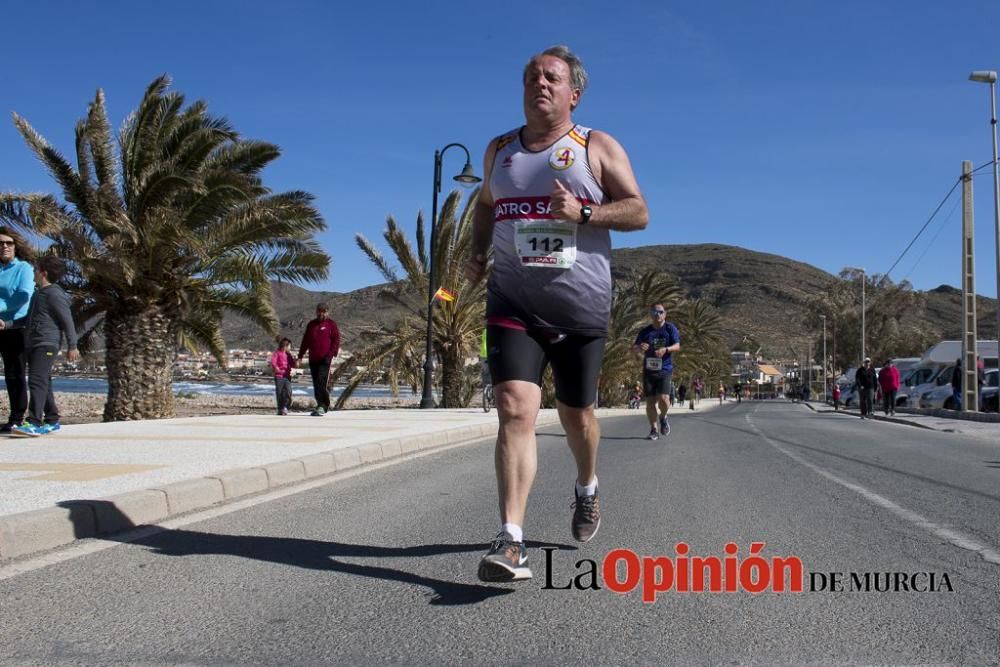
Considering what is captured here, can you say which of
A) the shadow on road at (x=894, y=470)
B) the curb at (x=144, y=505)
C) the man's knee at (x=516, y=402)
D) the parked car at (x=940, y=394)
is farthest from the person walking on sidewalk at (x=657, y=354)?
the parked car at (x=940, y=394)

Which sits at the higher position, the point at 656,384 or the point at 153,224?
the point at 153,224

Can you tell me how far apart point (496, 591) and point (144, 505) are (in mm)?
2512

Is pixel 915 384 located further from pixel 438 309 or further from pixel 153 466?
pixel 153 466

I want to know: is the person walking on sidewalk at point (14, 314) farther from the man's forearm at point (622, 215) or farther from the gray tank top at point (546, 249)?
the man's forearm at point (622, 215)

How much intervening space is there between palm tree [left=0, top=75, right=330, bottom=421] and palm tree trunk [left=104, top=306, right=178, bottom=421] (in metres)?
0.02

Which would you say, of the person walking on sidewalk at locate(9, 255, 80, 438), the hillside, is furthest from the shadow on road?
the hillside

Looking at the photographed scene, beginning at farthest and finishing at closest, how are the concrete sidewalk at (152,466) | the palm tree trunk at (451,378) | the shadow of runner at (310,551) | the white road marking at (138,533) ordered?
the palm tree trunk at (451,378)
the concrete sidewalk at (152,466)
the white road marking at (138,533)
the shadow of runner at (310,551)

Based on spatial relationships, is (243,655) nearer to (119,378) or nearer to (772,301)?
(119,378)

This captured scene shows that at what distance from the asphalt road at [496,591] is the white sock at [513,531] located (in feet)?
0.73

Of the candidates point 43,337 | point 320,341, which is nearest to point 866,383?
point 320,341

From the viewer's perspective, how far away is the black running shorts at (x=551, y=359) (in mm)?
3605

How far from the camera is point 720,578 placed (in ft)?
12.1

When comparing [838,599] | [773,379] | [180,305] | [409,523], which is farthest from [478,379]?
[773,379]

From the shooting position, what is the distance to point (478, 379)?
92.9 ft
